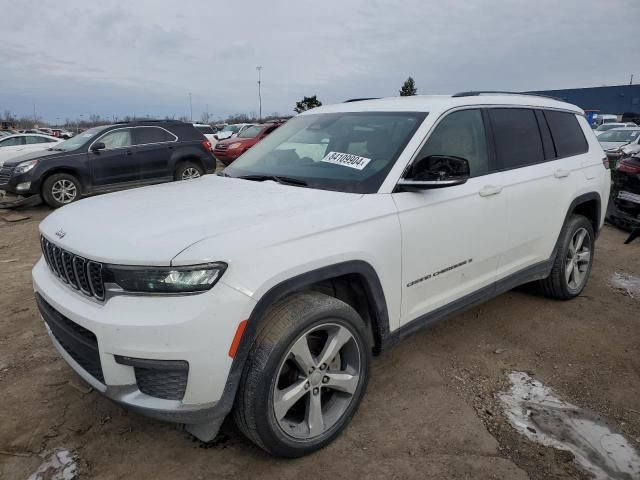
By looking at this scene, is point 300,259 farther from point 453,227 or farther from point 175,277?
point 453,227

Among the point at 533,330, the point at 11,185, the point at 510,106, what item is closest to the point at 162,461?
the point at 533,330

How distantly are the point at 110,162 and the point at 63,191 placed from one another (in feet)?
3.66

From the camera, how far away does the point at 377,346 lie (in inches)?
109

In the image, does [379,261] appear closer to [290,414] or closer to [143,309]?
[290,414]

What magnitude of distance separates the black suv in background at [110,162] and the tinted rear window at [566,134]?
7.07m

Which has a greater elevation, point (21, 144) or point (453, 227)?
point (453, 227)

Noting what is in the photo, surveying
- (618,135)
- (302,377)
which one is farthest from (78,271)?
(618,135)

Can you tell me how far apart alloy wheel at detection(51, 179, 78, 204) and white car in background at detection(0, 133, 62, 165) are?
5.14 m

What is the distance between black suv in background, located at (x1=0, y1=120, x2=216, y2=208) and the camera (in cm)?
972

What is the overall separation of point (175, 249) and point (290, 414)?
3.57 feet

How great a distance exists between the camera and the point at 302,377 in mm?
2369

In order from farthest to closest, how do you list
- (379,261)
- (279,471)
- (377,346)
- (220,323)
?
1. (377,346)
2. (379,261)
3. (279,471)
4. (220,323)

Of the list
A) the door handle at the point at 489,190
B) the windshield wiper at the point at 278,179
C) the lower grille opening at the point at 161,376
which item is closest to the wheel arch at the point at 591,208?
the door handle at the point at 489,190

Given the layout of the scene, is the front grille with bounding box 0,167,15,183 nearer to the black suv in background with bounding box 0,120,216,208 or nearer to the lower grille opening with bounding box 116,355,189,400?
the black suv in background with bounding box 0,120,216,208
